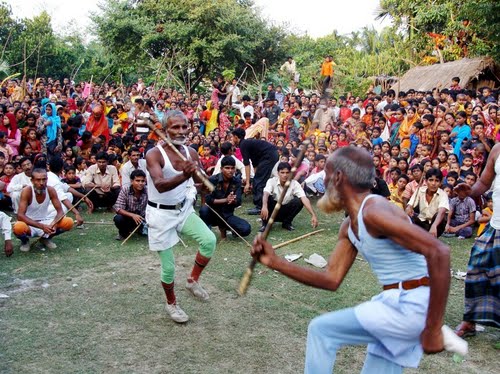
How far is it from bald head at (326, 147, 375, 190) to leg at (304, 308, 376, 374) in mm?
679

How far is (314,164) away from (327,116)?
9.84ft

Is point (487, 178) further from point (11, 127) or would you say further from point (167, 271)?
point (11, 127)

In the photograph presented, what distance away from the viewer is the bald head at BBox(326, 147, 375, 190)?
291cm

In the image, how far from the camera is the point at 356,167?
2908mm

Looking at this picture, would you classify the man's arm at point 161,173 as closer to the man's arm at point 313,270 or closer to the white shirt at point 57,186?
the man's arm at point 313,270

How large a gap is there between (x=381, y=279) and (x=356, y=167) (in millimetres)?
612

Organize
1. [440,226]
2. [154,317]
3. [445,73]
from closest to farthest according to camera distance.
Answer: [154,317], [440,226], [445,73]

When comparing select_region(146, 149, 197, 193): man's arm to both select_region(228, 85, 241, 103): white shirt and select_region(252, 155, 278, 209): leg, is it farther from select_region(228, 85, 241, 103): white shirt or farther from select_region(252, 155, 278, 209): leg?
select_region(228, 85, 241, 103): white shirt

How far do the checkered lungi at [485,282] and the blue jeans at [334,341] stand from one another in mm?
2199

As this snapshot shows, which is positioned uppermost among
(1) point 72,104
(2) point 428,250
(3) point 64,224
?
(2) point 428,250

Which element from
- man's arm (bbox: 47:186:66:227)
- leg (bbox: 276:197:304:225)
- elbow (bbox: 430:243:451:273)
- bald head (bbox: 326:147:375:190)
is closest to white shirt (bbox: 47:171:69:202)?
man's arm (bbox: 47:186:66:227)

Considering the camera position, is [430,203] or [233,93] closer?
Result: [430,203]

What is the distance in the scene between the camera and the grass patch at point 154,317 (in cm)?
434

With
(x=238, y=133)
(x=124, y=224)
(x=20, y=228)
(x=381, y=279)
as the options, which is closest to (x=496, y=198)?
(x=381, y=279)
